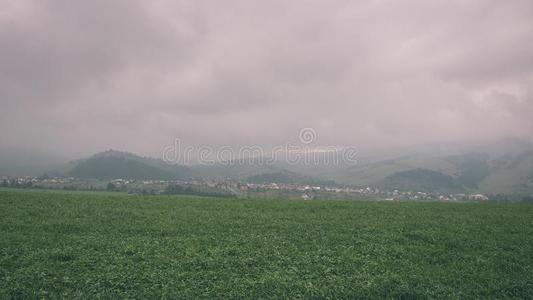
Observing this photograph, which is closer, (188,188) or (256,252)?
(256,252)

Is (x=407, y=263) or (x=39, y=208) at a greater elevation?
(x=39, y=208)

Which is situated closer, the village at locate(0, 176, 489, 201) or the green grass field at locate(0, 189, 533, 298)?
the green grass field at locate(0, 189, 533, 298)

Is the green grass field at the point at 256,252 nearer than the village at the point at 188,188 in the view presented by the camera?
Yes

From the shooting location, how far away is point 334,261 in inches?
530

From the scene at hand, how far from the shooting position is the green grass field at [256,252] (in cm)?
1122

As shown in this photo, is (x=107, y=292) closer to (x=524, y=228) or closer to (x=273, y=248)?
(x=273, y=248)

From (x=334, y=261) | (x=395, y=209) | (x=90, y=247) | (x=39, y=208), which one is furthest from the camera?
(x=395, y=209)

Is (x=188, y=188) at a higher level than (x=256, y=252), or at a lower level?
higher

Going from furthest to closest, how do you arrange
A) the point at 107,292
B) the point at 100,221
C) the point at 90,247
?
the point at 100,221
the point at 90,247
the point at 107,292

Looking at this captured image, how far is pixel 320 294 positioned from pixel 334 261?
9.15 feet

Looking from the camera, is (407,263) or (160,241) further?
(160,241)

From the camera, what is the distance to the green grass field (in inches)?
442

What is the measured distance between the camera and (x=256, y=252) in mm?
14172

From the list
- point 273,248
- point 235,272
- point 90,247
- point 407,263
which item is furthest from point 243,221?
point 407,263
